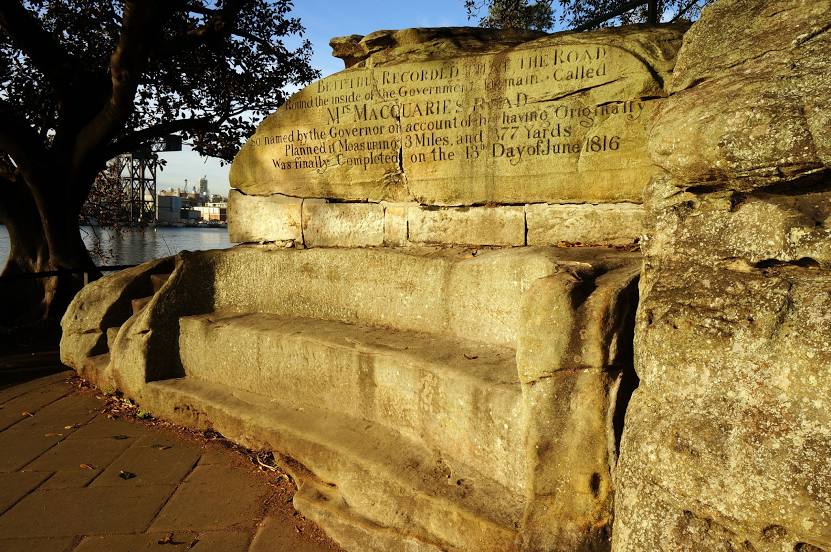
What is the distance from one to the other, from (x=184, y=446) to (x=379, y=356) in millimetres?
1508

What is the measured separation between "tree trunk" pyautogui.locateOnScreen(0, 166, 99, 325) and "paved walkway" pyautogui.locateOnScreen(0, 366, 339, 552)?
382 cm

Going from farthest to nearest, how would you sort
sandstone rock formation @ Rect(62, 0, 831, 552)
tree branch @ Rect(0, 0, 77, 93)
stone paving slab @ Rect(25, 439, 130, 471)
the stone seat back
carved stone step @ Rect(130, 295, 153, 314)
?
tree branch @ Rect(0, 0, 77, 93) → carved stone step @ Rect(130, 295, 153, 314) → stone paving slab @ Rect(25, 439, 130, 471) → the stone seat back → sandstone rock formation @ Rect(62, 0, 831, 552)

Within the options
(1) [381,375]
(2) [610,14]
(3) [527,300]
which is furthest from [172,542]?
(2) [610,14]

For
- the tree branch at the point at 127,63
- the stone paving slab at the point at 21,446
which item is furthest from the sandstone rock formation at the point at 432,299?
the tree branch at the point at 127,63

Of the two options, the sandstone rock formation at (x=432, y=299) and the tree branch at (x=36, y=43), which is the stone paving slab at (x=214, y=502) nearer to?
the sandstone rock formation at (x=432, y=299)

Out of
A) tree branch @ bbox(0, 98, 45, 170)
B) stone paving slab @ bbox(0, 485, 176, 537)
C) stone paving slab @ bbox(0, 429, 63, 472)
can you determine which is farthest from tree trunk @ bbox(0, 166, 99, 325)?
stone paving slab @ bbox(0, 485, 176, 537)

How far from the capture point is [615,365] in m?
1.98

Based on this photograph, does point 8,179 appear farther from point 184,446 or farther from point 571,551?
point 571,551

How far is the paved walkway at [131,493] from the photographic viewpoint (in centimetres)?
260

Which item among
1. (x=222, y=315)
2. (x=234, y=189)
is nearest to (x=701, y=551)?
(x=222, y=315)

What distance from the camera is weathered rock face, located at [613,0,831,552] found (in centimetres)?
146

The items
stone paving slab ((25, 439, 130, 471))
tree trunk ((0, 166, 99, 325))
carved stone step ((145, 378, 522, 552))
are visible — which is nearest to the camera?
carved stone step ((145, 378, 522, 552))

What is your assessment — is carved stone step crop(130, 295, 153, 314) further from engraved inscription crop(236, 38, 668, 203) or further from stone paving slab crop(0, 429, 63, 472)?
engraved inscription crop(236, 38, 668, 203)

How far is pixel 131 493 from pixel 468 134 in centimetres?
267
